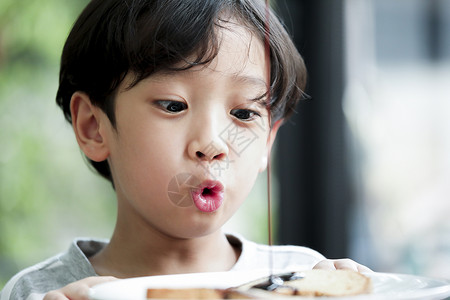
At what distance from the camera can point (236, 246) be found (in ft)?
3.06

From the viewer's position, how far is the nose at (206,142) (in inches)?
27.2

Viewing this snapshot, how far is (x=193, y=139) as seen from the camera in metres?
0.70

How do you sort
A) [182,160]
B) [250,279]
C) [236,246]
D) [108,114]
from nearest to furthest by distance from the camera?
[250,279] → [182,160] → [108,114] → [236,246]

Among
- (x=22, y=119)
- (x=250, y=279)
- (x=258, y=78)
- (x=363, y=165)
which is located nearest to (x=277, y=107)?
(x=258, y=78)

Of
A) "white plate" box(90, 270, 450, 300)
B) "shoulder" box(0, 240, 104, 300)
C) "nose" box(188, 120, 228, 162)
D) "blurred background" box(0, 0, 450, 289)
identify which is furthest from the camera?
"blurred background" box(0, 0, 450, 289)

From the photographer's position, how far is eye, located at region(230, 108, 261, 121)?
2.45 ft

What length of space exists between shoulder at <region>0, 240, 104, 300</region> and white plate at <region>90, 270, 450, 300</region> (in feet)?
0.97

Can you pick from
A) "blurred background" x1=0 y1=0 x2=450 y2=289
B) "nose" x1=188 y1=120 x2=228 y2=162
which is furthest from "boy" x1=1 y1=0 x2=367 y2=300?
"blurred background" x1=0 y1=0 x2=450 y2=289

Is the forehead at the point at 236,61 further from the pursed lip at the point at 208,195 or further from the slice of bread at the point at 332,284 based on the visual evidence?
the slice of bread at the point at 332,284

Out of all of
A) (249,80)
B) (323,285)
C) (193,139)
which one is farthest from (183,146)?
(323,285)

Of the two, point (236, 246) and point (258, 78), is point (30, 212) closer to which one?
point (236, 246)

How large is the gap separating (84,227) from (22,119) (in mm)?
329

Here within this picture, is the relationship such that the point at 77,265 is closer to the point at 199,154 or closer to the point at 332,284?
the point at 199,154

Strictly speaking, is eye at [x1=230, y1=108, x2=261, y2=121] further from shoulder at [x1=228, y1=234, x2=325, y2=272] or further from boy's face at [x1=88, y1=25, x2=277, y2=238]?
shoulder at [x1=228, y1=234, x2=325, y2=272]
